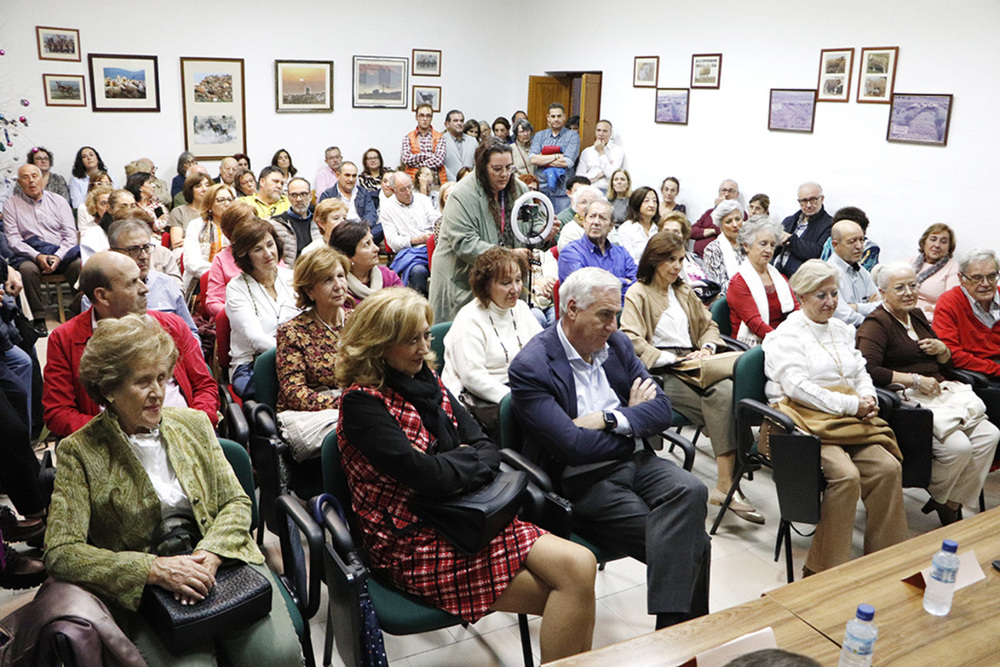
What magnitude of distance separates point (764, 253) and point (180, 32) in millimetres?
8019

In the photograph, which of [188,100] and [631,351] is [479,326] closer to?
[631,351]

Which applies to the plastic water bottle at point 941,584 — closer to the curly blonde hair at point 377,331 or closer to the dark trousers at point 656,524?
the dark trousers at point 656,524


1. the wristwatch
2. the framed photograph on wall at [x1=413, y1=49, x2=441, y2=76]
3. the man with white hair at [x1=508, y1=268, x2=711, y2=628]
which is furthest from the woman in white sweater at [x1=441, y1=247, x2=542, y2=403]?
the framed photograph on wall at [x1=413, y1=49, x2=441, y2=76]

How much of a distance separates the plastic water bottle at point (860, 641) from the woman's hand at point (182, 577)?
1519mm

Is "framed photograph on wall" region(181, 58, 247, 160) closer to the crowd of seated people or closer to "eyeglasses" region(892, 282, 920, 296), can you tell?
the crowd of seated people

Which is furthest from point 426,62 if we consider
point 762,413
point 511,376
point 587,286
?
point 511,376

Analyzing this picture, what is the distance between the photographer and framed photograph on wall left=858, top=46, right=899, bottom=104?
274 inches

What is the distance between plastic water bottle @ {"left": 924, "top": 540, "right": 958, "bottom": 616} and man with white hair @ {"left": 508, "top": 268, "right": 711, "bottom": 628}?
0.71 metres

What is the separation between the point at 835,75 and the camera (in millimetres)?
7434

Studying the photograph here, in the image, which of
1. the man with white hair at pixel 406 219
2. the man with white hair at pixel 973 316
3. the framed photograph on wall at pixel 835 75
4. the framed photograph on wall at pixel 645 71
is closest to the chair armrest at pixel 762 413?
the man with white hair at pixel 973 316

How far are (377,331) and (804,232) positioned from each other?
5.88 m

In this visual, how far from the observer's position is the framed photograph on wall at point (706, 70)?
341 inches

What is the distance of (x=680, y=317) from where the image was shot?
4133mm

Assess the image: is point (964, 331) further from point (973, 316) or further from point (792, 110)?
point (792, 110)
